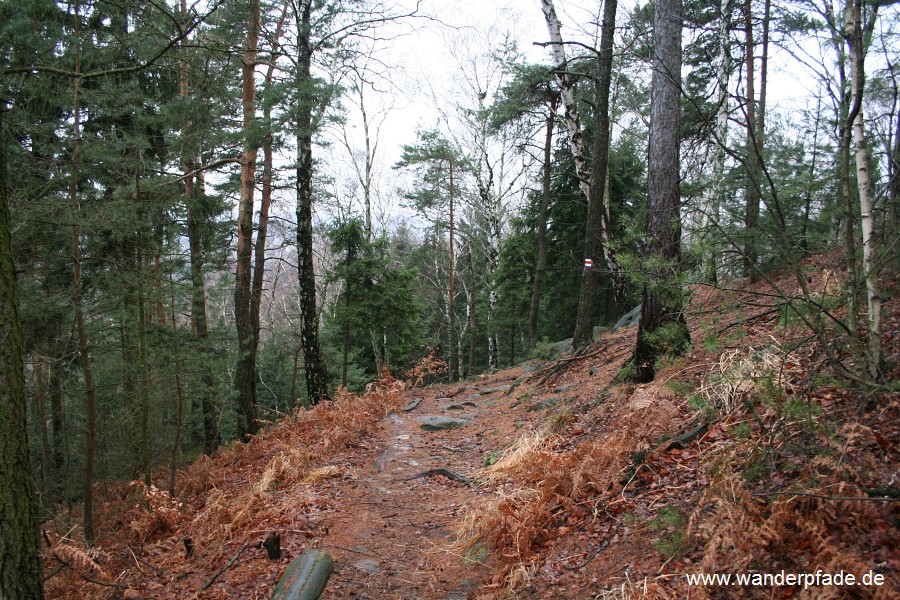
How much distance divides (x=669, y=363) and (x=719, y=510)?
2.76 metres

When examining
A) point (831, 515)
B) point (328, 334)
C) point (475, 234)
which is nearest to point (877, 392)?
point (831, 515)

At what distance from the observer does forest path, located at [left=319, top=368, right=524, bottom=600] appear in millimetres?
3994

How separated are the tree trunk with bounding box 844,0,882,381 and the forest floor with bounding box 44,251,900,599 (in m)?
0.23

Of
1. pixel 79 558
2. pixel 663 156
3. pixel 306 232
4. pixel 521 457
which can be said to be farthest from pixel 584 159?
pixel 79 558

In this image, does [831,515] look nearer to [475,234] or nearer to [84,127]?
[84,127]

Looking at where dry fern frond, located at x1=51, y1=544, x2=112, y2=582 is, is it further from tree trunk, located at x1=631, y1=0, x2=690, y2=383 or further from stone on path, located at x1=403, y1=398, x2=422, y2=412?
stone on path, located at x1=403, y1=398, x2=422, y2=412

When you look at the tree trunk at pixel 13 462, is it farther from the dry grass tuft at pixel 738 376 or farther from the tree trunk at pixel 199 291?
the tree trunk at pixel 199 291

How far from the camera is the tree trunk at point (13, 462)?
2957mm

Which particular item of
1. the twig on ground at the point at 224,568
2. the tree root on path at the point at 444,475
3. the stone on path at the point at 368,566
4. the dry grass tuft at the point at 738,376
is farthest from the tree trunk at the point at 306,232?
the dry grass tuft at the point at 738,376

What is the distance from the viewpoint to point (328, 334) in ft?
64.3

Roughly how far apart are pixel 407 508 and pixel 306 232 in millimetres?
7307

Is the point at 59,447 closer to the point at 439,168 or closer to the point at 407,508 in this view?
the point at 407,508

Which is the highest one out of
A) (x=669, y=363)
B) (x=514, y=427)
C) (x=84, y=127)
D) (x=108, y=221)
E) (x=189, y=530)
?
(x=84, y=127)

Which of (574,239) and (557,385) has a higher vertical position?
(574,239)
